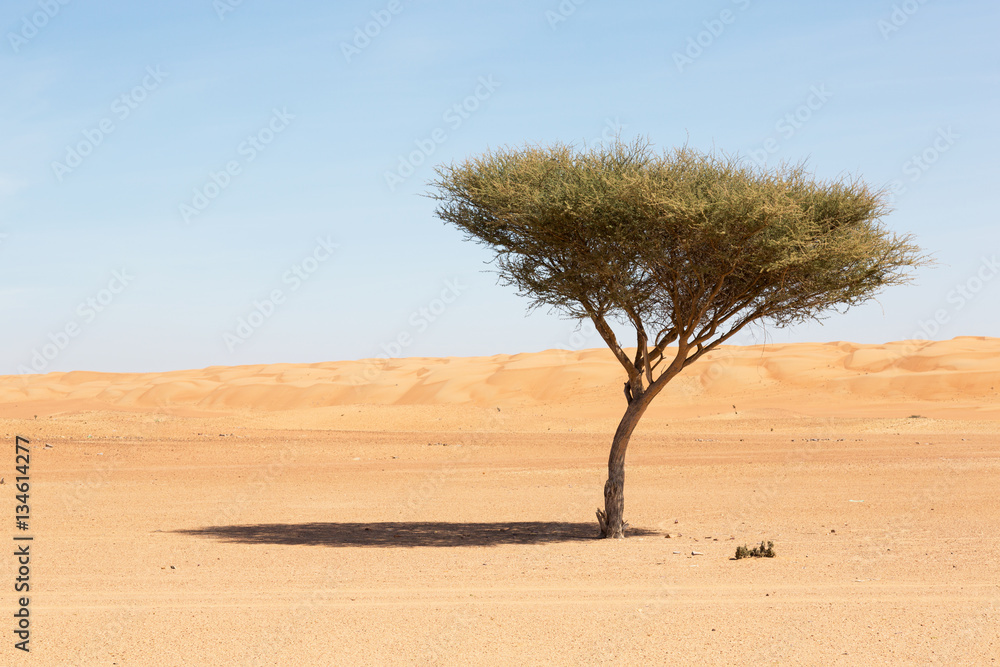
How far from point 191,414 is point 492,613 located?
42992 mm

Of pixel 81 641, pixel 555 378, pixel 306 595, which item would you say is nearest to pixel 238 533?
pixel 306 595

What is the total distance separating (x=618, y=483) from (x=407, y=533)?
3891 mm

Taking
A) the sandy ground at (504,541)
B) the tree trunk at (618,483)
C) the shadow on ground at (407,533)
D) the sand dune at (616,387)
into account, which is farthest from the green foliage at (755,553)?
the sand dune at (616,387)

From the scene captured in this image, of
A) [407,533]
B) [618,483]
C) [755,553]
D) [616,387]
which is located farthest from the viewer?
[616,387]

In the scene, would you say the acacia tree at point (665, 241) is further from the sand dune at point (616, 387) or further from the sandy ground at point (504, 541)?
the sand dune at point (616, 387)

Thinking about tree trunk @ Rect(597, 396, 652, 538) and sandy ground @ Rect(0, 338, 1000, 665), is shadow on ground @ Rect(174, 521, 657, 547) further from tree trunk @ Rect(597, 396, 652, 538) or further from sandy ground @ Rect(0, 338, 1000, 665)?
tree trunk @ Rect(597, 396, 652, 538)

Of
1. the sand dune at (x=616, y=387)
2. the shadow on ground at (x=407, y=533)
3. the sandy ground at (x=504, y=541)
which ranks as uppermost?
the sand dune at (x=616, y=387)

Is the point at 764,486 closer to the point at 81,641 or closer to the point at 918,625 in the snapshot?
the point at 918,625

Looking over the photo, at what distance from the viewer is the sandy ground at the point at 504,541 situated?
25.0 feet

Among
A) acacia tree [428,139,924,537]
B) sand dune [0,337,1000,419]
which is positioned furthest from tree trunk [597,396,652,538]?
sand dune [0,337,1000,419]

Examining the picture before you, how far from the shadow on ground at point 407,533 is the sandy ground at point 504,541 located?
A: 0.12 metres

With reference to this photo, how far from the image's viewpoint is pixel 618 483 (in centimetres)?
1458

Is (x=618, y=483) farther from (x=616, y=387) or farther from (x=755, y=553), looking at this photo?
(x=616, y=387)

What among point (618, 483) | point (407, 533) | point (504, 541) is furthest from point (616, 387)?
point (504, 541)
